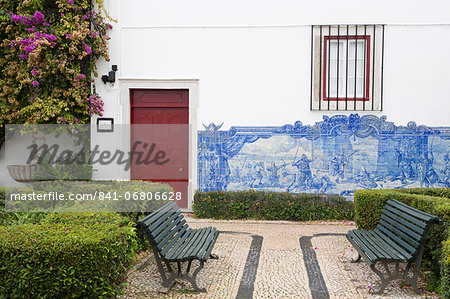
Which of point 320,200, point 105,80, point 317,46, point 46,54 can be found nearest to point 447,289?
point 320,200

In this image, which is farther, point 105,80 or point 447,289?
point 105,80

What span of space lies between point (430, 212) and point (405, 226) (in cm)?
35

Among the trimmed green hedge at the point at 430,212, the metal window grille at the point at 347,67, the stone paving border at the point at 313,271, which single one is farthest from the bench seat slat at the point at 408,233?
the metal window grille at the point at 347,67

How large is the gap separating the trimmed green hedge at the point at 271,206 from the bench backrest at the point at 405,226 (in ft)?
8.85

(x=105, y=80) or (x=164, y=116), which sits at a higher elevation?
(x=105, y=80)

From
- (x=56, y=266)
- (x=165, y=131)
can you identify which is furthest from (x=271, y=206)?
(x=56, y=266)

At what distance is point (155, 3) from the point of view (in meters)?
8.83

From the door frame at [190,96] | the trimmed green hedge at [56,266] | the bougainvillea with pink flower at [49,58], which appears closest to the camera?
A: the trimmed green hedge at [56,266]

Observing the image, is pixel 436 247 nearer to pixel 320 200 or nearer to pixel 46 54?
pixel 320 200

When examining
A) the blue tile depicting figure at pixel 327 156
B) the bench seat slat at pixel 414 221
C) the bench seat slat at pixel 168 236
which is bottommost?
the bench seat slat at pixel 168 236

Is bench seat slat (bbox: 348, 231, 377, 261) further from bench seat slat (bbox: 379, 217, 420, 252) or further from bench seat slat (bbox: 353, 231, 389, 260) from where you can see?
bench seat slat (bbox: 379, 217, 420, 252)

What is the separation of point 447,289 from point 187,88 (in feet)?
21.0

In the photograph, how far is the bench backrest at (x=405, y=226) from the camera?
416cm

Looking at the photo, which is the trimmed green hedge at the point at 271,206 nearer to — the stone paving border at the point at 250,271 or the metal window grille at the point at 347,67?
the stone paving border at the point at 250,271
